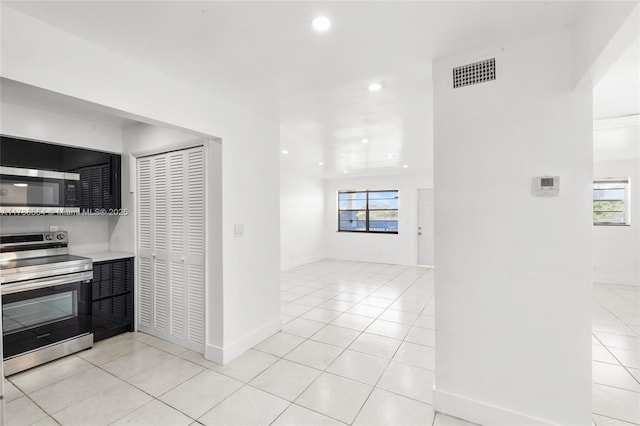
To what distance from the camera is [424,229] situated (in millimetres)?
7676

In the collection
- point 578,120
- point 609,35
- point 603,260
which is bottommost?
point 603,260

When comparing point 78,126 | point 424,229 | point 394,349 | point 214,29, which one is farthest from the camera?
point 424,229

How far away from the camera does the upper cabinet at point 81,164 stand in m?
2.68

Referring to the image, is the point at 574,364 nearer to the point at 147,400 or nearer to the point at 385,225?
the point at 147,400

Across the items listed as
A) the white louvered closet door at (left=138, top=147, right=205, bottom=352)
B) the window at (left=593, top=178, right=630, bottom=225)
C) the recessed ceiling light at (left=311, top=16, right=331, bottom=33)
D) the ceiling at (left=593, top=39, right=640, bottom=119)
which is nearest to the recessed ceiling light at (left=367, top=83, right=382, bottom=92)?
the recessed ceiling light at (left=311, top=16, right=331, bottom=33)

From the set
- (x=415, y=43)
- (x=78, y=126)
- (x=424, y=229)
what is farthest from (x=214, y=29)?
(x=424, y=229)

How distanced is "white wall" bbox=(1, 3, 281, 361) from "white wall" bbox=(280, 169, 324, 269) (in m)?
3.77

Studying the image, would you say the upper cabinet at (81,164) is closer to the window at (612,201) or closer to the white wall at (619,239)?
the white wall at (619,239)

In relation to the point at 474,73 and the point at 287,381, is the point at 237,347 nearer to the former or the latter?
the point at 287,381

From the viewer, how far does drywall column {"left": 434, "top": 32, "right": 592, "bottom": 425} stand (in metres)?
1.71

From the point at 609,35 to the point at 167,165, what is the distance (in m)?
3.48

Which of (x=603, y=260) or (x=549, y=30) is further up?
(x=549, y=30)

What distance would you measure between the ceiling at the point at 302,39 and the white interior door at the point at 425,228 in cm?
498

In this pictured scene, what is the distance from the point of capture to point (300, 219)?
7.82 metres
